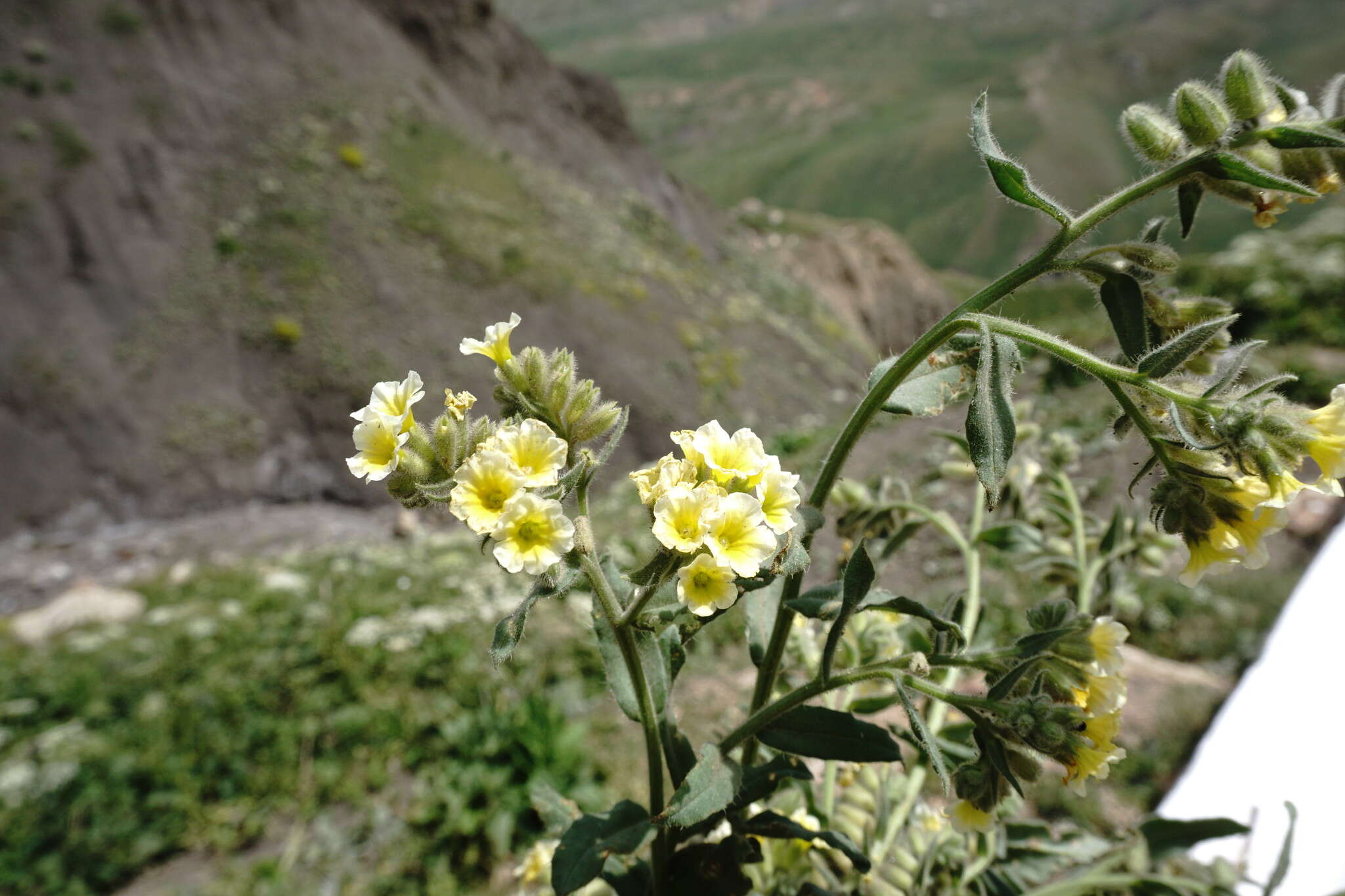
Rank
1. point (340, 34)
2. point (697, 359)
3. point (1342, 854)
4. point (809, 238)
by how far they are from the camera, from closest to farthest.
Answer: point (1342, 854)
point (697, 359)
point (340, 34)
point (809, 238)

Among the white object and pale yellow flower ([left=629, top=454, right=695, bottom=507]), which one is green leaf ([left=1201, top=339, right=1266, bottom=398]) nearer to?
pale yellow flower ([left=629, top=454, right=695, bottom=507])

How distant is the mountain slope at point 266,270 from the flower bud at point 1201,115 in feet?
25.5

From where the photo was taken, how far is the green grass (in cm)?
322

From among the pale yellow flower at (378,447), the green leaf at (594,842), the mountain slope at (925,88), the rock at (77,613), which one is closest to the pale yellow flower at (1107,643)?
the green leaf at (594,842)

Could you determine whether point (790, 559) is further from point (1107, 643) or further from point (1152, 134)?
point (1152, 134)

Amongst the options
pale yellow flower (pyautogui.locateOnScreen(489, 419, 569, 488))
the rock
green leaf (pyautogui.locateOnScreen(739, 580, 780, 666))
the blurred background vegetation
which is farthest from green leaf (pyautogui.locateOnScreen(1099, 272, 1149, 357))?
the rock

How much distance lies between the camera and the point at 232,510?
806 centimetres

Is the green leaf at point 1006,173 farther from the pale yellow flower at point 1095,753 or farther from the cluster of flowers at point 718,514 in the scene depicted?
the pale yellow flower at point 1095,753

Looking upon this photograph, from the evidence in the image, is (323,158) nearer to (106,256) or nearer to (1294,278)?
(106,256)

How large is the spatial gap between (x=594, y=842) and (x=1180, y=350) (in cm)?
90

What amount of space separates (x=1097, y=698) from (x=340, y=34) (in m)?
13.0

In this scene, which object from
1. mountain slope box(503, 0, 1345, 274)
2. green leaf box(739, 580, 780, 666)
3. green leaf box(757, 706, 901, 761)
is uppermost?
mountain slope box(503, 0, 1345, 274)

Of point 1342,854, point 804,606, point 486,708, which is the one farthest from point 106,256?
point 1342,854

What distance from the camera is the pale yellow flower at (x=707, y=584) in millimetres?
774
